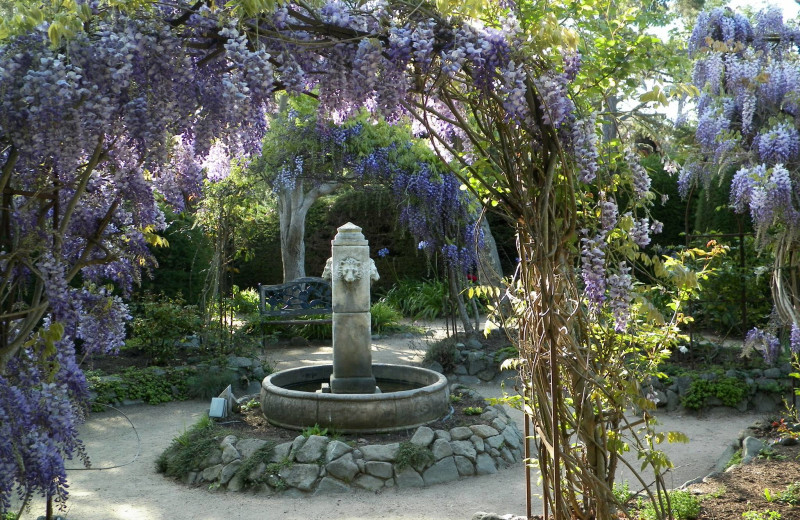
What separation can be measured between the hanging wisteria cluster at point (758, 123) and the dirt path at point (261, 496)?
151 centimetres

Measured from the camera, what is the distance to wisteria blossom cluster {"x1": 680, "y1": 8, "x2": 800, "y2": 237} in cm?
609

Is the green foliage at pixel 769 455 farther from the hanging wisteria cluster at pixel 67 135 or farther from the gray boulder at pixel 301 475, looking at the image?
the hanging wisteria cluster at pixel 67 135

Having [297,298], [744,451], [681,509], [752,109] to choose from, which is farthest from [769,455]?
[297,298]

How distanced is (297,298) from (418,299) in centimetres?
305

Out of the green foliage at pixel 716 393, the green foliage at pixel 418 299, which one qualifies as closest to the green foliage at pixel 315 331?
the green foliage at pixel 418 299

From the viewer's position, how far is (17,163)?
2.63m

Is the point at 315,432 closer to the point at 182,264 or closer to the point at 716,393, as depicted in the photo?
the point at 716,393

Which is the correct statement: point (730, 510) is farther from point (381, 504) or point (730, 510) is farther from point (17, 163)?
point (17, 163)

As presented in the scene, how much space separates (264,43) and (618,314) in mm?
1670

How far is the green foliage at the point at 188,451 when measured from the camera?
16.9 feet

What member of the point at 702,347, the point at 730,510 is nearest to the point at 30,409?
the point at 730,510

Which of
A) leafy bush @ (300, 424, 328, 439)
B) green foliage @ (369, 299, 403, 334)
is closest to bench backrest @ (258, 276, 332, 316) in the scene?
green foliage @ (369, 299, 403, 334)

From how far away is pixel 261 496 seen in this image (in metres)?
4.74

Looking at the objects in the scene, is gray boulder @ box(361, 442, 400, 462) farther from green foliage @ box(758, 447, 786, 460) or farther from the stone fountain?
green foliage @ box(758, 447, 786, 460)
